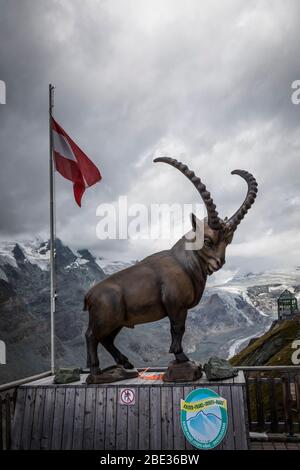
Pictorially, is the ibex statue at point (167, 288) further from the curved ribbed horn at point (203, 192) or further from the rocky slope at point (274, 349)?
the rocky slope at point (274, 349)

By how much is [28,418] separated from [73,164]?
4873 millimetres

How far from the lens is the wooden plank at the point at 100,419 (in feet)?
17.1

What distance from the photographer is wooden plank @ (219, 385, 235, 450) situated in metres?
4.97

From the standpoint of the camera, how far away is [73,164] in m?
8.07

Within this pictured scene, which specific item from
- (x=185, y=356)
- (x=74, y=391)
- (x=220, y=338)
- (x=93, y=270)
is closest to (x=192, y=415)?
(x=185, y=356)

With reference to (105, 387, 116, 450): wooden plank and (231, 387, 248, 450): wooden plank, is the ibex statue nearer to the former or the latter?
(105, 387, 116, 450): wooden plank

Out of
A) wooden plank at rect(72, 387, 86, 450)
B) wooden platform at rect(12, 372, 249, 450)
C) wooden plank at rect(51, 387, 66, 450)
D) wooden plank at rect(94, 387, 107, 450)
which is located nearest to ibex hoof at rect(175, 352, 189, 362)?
wooden platform at rect(12, 372, 249, 450)

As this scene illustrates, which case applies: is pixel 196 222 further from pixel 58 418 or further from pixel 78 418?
pixel 58 418

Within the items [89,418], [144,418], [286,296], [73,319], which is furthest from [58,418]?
[73,319]

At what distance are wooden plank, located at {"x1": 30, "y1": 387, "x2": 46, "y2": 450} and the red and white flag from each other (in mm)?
3814

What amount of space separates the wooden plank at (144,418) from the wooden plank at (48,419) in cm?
126

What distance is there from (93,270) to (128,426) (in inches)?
2562

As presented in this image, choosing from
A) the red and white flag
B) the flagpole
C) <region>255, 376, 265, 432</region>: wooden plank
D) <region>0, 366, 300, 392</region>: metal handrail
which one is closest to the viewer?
<region>0, 366, 300, 392</region>: metal handrail

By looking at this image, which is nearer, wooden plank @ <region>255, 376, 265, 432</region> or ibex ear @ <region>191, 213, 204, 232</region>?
ibex ear @ <region>191, 213, 204, 232</region>
